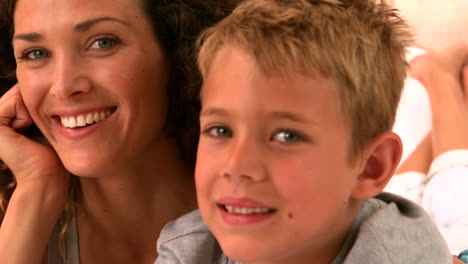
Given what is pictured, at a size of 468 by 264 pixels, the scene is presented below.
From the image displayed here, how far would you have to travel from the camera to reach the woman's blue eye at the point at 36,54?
1.23 metres

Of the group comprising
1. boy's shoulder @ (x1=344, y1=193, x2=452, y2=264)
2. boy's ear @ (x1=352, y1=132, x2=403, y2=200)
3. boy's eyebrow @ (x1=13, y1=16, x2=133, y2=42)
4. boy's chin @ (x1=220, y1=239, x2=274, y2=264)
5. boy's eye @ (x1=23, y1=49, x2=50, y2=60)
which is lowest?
boy's shoulder @ (x1=344, y1=193, x2=452, y2=264)

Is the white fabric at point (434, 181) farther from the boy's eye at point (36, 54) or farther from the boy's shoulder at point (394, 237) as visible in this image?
the boy's eye at point (36, 54)

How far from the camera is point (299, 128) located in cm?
93

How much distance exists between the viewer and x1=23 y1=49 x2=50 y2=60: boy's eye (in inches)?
48.5

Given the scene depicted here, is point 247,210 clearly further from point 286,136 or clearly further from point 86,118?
point 86,118

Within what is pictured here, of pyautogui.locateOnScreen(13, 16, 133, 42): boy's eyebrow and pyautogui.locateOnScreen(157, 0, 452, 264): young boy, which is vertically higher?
pyautogui.locateOnScreen(13, 16, 133, 42): boy's eyebrow

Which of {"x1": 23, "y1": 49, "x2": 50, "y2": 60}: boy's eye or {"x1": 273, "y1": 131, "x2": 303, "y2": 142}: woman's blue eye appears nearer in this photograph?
{"x1": 273, "y1": 131, "x2": 303, "y2": 142}: woman's blue eye

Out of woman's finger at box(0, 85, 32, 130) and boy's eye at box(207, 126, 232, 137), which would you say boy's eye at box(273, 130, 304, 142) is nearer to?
boy's eye at box(207, 126, 232, 137)

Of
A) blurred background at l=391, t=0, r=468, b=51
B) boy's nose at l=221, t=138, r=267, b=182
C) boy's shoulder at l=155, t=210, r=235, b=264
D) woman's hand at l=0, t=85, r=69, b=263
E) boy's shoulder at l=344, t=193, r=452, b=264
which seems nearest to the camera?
boy's nose at l=221, t=138, r=267, b=182

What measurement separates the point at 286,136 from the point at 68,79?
0.46 m

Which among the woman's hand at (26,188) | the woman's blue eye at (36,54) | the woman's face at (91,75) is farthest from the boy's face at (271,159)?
the woman's hand at (26,188)

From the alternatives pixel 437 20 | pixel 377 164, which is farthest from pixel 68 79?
pixel 437 20

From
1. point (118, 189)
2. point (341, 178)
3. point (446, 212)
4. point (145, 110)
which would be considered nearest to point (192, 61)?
point (145, 110)

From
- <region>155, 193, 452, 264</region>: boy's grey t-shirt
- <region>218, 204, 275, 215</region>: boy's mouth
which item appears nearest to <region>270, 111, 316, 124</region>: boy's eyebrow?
<region>218, 204, 275, 215</region>: boy's mouth
